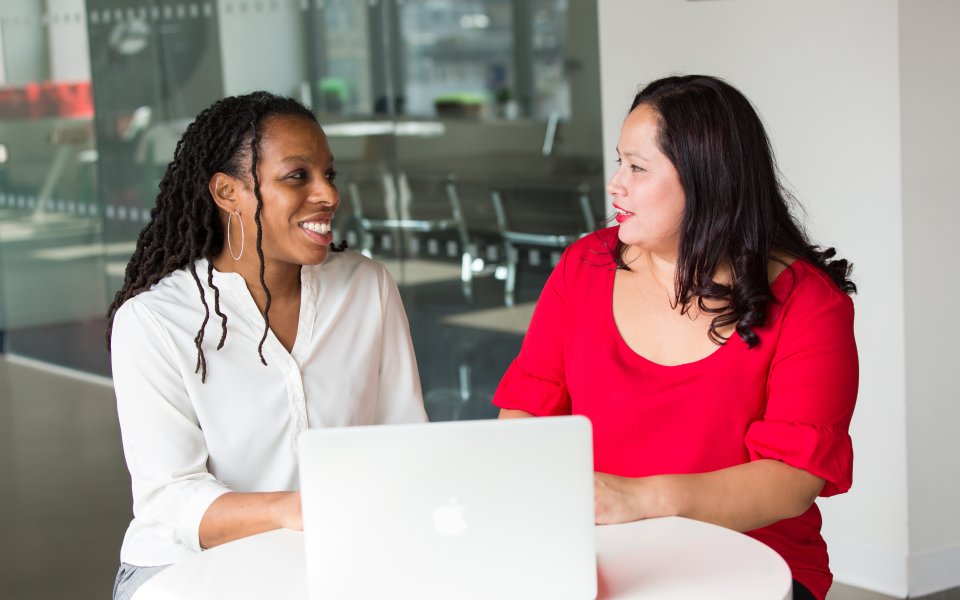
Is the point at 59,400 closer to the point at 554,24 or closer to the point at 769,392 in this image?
the point at 554,24

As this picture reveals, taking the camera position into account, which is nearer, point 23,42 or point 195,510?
point 195,510

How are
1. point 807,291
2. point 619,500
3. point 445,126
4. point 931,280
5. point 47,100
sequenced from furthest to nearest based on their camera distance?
point 47,100
point 445,126
point 931,280
point 807,291
point 619,500

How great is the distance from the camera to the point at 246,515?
2018 mm

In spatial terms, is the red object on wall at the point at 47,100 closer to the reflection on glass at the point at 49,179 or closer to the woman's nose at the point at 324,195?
the reflection on glass at the point at 49,179

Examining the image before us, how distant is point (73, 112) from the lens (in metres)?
6.79

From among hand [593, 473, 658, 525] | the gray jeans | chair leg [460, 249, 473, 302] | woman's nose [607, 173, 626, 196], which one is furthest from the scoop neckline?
chair leg [460, 249, 473, 302]

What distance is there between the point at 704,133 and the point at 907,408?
1669mm

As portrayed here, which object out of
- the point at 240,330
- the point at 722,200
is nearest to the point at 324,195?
the point at 240,330

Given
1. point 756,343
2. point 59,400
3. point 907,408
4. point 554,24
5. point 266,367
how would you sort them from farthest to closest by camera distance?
1. point 59,400
2. point 554,24
3. point 907,408
4. point 266,367
5. point 756,343

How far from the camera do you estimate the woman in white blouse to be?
2207mm

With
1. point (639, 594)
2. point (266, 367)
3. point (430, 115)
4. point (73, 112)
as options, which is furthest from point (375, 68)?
point (639, 594)

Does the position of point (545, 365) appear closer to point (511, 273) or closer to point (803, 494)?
point (803, 494)

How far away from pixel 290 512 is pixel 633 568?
561mm

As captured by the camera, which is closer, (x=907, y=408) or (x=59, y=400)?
(x=907, y=408)
